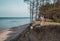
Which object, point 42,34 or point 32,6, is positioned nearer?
point 42,34

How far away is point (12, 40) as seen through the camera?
2439cm

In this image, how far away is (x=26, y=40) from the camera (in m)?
20.6

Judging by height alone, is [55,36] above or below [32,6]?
below

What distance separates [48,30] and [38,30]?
118cm

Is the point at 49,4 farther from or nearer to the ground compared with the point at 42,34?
farther from the ground

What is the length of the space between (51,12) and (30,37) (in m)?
11.1

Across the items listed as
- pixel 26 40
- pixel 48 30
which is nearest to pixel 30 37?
pixel 26 40

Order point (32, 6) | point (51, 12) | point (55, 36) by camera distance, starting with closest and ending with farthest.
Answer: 1. point (55, 36)
2. point (51, 12)
3. point (32, 6)

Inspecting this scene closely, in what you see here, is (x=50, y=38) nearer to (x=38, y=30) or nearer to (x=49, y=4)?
(x=38, y=30)

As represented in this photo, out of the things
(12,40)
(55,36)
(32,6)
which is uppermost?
(32,6)

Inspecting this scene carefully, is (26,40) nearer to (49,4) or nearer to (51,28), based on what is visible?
(51,28)

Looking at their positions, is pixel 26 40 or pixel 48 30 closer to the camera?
pixel 48 30

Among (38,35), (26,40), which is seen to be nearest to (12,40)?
(26,40)

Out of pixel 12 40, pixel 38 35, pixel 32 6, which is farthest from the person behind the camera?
pixel 32 6
